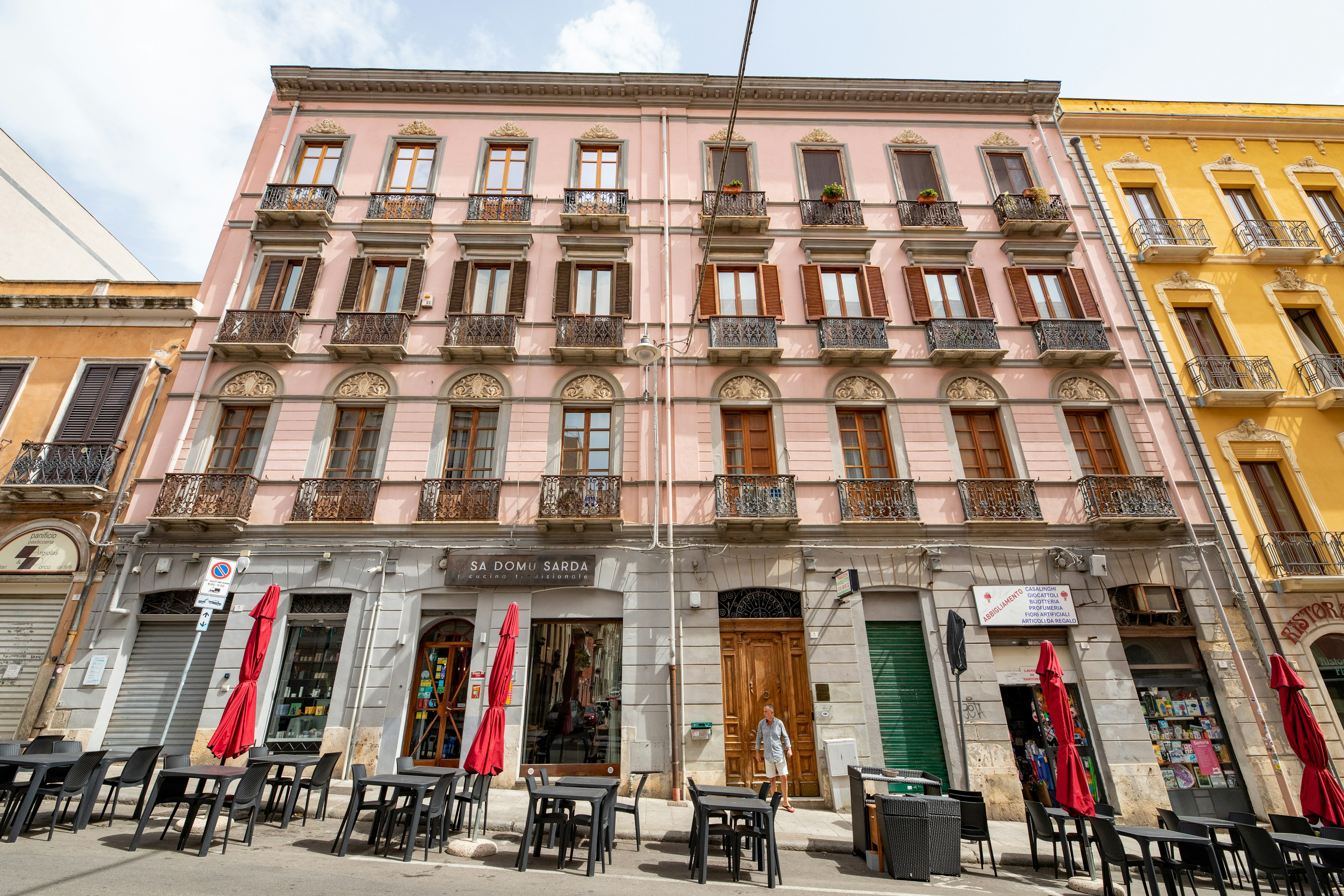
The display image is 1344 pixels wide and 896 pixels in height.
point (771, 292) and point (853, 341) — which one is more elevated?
point (771, 292)

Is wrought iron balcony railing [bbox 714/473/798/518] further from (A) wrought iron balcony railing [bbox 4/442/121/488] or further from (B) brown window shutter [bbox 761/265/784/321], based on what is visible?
(A) wrought iron balcony railing [bbox 4/442/121/488]

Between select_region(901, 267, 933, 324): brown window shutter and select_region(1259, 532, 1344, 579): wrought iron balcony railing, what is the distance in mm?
8455

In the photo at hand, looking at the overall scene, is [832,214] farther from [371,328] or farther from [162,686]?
[162,686]

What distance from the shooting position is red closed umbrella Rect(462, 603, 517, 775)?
848 cm

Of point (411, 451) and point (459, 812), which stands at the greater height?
point (411, 451)

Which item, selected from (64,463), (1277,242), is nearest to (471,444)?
(64,463)

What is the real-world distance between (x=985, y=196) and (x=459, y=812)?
18362 millimetres

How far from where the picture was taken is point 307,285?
14.9m

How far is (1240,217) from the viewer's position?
1666 centimetres

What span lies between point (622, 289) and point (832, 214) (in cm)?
592

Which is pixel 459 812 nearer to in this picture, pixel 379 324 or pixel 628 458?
pixel 628 458

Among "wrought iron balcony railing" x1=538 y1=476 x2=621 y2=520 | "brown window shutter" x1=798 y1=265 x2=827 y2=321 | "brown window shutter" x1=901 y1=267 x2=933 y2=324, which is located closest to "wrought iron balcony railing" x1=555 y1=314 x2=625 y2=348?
"wrought iron balcony railing" x1=538 y1=476 x2=621 y2=520

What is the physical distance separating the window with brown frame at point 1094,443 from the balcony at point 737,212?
28.5 ft

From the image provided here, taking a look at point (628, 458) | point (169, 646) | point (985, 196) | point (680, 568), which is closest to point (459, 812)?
point (680, 568)
